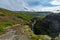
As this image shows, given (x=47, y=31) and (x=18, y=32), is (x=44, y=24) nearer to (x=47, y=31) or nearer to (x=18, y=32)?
(x=47, y=31)

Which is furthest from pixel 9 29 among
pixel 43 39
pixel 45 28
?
pixel 45 28

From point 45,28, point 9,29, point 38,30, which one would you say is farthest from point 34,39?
point 45,28

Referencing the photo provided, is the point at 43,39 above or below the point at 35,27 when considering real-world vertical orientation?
above

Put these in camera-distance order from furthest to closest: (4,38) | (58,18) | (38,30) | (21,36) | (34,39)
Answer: (58,18) → (38,30) → (34,39) → (21,36) → (4,38)

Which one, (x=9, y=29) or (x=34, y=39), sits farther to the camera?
(x=34, y=39)

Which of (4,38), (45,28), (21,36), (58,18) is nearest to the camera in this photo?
(4,38)

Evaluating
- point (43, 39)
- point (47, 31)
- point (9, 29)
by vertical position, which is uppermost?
point (9, 29)
